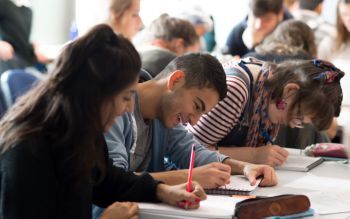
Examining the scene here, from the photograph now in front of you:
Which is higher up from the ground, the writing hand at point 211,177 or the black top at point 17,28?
the writing hand at point 211,177

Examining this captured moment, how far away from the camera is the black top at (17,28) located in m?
3.82

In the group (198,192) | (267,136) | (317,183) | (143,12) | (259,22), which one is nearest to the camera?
(198,192)

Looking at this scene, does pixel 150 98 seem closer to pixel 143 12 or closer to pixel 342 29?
pixel 342 29

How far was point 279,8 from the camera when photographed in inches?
172

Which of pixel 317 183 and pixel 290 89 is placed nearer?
pixel 317 183

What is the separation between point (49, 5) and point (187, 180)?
3833mm

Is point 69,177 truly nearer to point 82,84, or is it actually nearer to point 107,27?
point 82,84

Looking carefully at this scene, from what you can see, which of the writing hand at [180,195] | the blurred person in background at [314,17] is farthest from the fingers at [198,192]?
the blurred person in background at [314,17]

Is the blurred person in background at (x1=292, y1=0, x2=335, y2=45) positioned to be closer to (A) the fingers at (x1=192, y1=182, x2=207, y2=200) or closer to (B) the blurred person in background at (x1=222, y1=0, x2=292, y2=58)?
(B) the blurred person in background at (x1=222, y1=0, x2=292, y2=58)

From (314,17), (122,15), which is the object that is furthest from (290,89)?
(314,17)

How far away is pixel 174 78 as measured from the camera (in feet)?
6.69

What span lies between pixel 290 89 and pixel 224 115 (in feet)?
0.84

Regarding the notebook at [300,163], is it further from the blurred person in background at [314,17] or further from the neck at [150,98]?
the blurred person in background at [314,17]

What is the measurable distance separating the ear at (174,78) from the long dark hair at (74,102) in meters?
0.64
